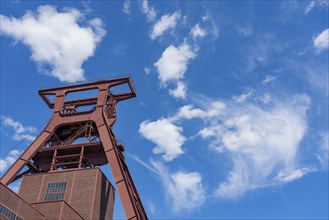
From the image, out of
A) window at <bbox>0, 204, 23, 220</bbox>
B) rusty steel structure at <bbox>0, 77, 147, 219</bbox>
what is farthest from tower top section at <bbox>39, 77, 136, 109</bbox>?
window at <bbox>0, 204, 23, 220</bbox>

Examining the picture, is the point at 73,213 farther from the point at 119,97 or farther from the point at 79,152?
the point at 119,97

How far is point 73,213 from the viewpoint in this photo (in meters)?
24.2

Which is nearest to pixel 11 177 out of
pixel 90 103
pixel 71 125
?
pixel 71 125

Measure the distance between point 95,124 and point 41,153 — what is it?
450 cm

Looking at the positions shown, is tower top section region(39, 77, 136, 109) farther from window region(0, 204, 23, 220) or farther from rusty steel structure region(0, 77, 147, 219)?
window region(0, 204, 23, 220)

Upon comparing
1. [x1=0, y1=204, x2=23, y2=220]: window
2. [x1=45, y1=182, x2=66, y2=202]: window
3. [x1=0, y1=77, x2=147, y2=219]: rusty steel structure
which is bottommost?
[x1=0, y1=204, x2=23, y2=220]: window

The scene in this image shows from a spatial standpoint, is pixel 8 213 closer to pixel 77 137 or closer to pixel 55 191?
pixel 55 191

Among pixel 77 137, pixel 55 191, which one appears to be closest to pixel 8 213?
pixel 55 191

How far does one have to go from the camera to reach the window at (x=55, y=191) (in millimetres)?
27030

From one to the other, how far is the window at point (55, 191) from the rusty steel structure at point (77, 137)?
139 cm

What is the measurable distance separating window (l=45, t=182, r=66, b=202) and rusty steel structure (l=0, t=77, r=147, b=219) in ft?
4.57

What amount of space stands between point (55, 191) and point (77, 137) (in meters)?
5.34

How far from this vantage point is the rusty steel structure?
2878 cm

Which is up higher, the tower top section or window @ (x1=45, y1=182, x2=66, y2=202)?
the tower top section
